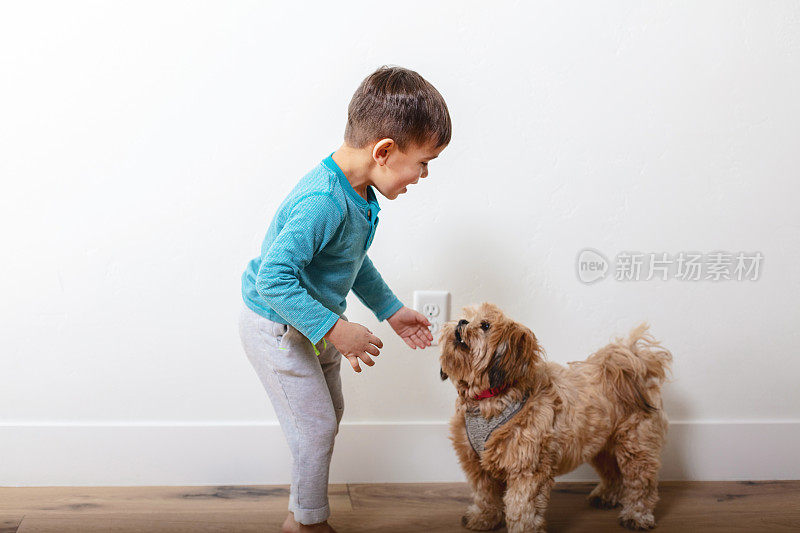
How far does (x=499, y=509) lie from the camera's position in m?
1.42

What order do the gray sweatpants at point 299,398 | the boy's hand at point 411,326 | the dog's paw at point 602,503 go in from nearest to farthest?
1. the gray sweatpants at point 299,398
2. the boy's hand at point 411,326
3. the dog's paw at point 602,503

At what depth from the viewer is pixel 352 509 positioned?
1498mm

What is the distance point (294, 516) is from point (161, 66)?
2.94 feet

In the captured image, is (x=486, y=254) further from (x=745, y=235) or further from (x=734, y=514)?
(x=734, y=514)

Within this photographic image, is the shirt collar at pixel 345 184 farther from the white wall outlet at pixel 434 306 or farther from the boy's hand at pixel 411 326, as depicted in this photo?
the white wall outlet at pixel 434 306

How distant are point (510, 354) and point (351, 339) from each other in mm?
296

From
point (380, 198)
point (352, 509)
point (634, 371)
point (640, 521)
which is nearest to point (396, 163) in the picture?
point (380, 198)

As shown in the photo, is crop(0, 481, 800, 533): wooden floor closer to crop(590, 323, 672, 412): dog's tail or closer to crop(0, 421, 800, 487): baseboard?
crop(0, 421, 800, 487): baseboard

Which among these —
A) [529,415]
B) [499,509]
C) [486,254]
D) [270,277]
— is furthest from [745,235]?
[270,277]

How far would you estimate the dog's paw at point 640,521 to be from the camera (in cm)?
144

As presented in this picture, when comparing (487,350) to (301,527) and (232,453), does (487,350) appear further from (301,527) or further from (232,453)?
(232,453)

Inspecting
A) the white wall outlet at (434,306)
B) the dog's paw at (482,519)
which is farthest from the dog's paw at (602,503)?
the white wall outlet at (434,306)

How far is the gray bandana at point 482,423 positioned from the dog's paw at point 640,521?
365 mm

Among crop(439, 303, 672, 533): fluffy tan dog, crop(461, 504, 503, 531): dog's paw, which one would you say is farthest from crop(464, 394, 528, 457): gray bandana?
crop(461, 504, 503, 531): dog's paw
